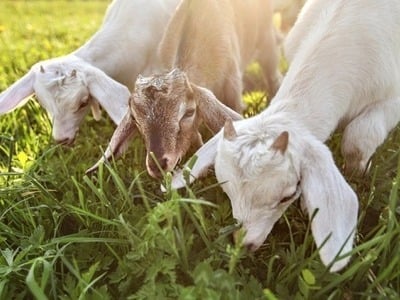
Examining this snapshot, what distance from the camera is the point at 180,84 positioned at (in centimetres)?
348

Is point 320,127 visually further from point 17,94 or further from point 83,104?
point 17,94

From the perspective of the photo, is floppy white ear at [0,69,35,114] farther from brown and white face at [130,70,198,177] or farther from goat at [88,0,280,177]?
brown and white face at [130,70,198,177]

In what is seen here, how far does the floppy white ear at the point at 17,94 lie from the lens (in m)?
4.12

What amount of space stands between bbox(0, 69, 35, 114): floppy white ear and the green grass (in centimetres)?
28

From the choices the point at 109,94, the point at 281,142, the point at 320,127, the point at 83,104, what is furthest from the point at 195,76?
the point at 281,142

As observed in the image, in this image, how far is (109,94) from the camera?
156 inches

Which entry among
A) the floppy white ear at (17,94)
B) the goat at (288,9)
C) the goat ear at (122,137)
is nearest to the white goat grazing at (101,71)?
the floppy white ear at (17,94)

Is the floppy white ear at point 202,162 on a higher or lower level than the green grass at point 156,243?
higher

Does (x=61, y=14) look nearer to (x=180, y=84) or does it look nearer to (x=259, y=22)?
(x=259, y=22)

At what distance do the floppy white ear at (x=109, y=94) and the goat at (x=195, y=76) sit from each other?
1.03 feet

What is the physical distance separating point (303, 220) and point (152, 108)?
867 mm

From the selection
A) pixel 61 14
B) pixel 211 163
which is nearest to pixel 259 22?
pixel 211 163

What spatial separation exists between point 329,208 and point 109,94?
179 cm

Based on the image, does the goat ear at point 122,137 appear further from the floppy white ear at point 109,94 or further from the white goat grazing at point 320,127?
the white goat grazing at point 320,127
